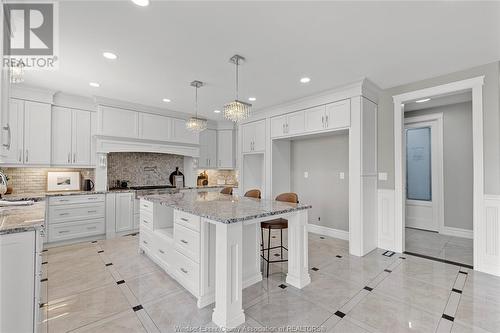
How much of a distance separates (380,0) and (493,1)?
0.92 metres

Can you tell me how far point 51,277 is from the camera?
275 centimetres

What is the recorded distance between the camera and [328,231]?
454 centimetres

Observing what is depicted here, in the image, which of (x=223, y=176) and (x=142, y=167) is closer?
(x=142, y=167)

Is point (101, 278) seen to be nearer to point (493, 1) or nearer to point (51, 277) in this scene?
point (51, 277)

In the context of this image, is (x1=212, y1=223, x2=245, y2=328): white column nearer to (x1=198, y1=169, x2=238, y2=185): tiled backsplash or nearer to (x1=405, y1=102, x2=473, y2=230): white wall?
(x1=198, y1=169, x2=238, y2=185): tiled backsplash

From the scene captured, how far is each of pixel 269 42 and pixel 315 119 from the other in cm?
193

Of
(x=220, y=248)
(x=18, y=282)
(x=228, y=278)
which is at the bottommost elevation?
(x=228, y=278)

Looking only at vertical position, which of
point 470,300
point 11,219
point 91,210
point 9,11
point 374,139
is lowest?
point 470,300

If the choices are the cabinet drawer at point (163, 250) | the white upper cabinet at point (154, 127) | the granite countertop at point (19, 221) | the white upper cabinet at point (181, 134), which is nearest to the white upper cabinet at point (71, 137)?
the white upper cabinet at point (154, 127)

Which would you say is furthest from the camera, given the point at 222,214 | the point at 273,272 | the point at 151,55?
the point at 273,272

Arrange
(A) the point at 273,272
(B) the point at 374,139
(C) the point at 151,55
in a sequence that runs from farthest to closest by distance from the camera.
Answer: (B) the point at 374,139
(A) the point at 273,272
(C) the point at 151,55

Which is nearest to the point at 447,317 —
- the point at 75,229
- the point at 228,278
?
the point at 228,278

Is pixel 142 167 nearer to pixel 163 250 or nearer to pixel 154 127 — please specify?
pixel 154 127

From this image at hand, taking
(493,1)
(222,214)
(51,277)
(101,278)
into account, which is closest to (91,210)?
(51,277)
